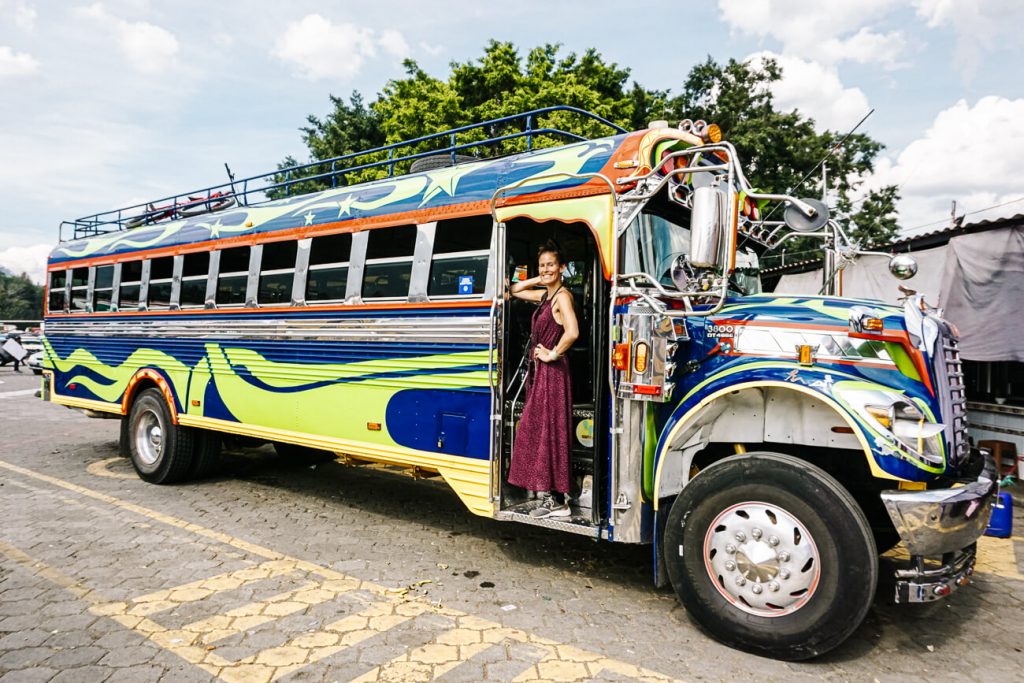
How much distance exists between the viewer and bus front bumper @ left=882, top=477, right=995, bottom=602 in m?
3.38

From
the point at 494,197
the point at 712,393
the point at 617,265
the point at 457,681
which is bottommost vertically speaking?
the point at 457,681

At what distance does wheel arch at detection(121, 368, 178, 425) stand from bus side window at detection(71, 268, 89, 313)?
1606 millimetres

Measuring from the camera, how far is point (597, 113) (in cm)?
2183

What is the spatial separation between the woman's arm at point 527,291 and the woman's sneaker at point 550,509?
4.65 ft

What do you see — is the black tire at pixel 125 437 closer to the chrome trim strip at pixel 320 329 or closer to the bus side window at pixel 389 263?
the chrome trim strip at pixel 320 329

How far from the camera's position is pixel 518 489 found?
4.92 m

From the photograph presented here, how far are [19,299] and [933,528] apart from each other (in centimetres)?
10011

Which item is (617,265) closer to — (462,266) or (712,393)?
(712,393)

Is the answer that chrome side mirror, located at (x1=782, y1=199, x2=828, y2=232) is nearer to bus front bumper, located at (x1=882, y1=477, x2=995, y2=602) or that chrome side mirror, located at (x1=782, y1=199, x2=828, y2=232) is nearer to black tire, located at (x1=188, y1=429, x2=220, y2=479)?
bus front bumper, located at (x1=882, y1=477, x2=995, y2=602)

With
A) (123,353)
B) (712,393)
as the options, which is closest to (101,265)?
(123,353)

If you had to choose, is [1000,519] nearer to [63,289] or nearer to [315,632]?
[315,632]

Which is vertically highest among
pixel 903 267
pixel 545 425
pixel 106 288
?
pixel 106 288

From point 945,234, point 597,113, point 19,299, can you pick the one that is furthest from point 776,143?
point 19,299

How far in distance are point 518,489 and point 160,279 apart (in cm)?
525
